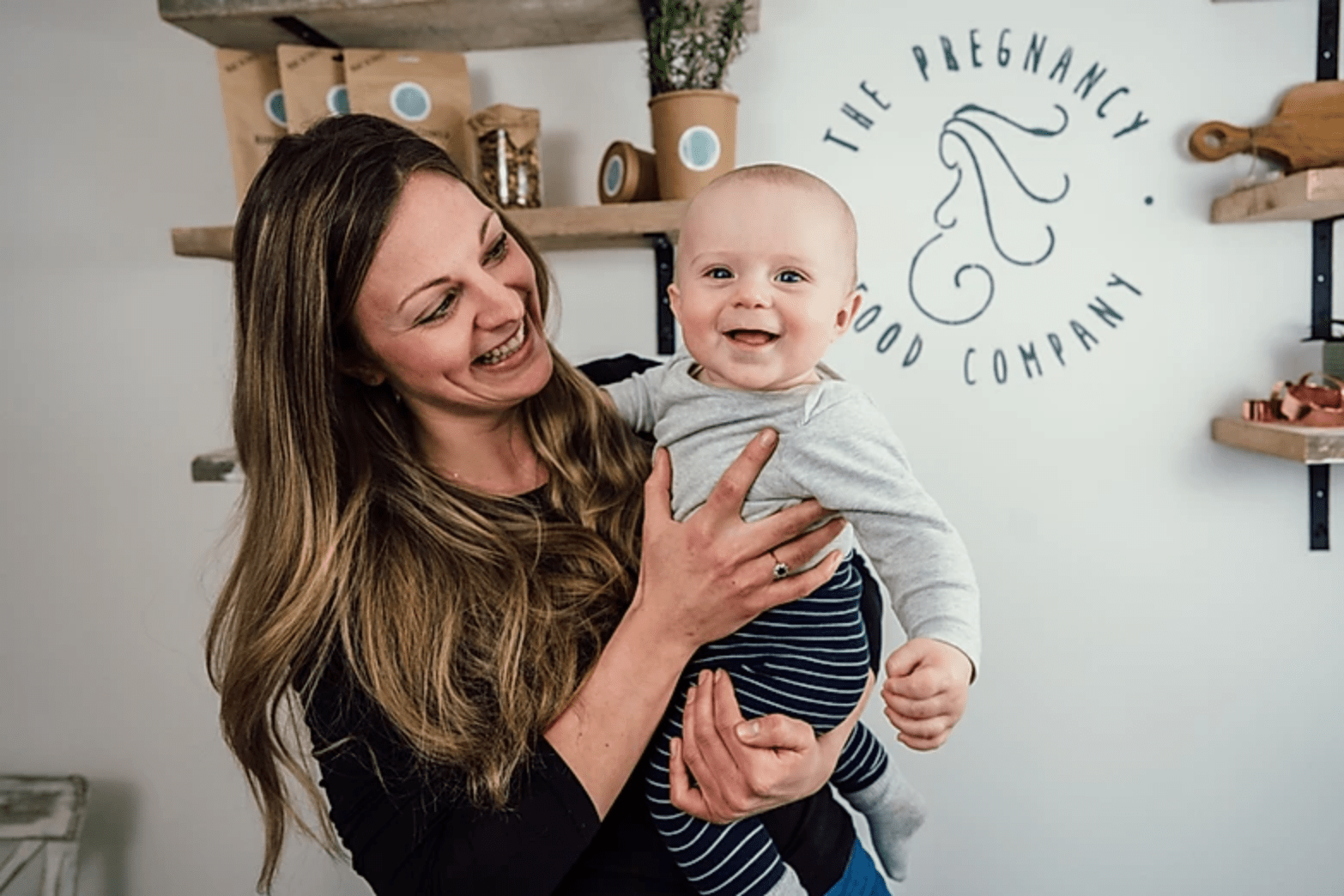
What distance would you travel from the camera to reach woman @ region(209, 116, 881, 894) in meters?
0.90

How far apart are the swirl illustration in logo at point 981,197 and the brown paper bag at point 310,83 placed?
108 cm

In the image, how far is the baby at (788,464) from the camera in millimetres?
827

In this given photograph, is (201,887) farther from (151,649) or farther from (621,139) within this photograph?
(621,139)

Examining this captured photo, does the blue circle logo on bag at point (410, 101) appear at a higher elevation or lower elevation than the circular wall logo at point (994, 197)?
higher

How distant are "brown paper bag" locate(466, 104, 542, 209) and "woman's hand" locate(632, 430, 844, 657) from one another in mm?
809

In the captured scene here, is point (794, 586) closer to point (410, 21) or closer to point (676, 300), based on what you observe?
point (676, 300)

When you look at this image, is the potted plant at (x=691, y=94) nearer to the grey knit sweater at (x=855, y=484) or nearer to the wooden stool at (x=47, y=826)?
the grey knit sweater at (x=855, y=484)

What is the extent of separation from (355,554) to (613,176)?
846mm

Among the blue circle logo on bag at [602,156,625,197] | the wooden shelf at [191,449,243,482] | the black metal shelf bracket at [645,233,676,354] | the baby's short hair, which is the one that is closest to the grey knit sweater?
the baby's short hair

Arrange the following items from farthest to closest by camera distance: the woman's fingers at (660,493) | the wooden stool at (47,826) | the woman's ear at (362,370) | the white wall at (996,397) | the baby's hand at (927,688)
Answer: the wooden stool at (47,826) < the white wall at (996,397) < the woman's ear at (362,370) < the woman's fingers at (660,493) < the baby's hand at (927,688)

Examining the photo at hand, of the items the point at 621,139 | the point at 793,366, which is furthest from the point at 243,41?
the point at 793,366

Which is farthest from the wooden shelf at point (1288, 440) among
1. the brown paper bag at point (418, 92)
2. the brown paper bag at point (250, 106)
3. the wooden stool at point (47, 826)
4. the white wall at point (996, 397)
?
the wooden stool at point (47, 826)

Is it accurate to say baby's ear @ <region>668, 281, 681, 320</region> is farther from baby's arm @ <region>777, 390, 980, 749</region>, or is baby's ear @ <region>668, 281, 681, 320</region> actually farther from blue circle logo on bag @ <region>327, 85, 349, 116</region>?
blue circle logo on bag @ <region>327, 85, 349, 116</region>

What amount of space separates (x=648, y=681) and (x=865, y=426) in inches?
13.7
